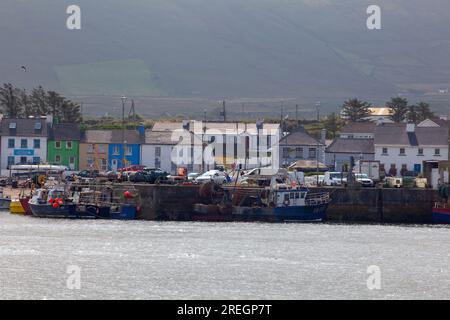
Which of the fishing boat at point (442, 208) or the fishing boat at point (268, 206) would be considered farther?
the fishing boat at point (268, 206)

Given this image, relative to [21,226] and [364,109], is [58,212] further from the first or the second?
[364,109]

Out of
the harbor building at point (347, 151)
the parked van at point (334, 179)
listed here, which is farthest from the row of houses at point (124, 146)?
the parked van at point (334, 179)

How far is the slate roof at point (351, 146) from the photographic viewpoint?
331 feet

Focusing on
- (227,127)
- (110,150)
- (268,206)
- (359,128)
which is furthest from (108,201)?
(359,128)

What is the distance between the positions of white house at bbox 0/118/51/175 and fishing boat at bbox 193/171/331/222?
30.1 meters

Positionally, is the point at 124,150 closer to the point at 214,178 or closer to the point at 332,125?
the point at 214,178

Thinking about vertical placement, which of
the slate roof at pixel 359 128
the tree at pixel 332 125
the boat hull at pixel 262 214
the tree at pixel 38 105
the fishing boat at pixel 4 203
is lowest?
the boat hull at pixel 262 214

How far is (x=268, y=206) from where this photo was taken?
7344cm

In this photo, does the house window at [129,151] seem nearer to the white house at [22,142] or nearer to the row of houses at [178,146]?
the row of houses at [178,146]

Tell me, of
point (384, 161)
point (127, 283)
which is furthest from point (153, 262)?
point (384, 161)

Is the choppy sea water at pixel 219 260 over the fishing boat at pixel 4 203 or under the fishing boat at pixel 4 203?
under

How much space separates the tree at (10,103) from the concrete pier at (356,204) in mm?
47201
